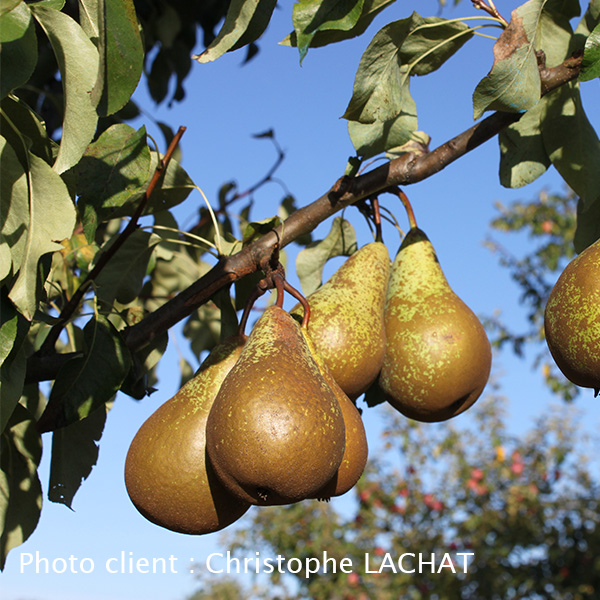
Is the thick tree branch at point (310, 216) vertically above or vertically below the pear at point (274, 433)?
above

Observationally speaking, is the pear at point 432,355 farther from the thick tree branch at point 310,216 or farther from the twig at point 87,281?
the twig at point 87,281

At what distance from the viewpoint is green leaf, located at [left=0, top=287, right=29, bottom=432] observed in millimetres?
1088

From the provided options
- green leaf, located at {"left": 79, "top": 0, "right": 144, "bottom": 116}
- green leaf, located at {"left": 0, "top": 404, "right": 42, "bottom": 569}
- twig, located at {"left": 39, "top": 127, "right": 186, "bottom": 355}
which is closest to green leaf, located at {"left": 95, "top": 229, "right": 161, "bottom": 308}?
twig, located at {"left": 39, "top": 127, "right": 186, "bottom": 355}

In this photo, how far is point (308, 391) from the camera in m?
1.09

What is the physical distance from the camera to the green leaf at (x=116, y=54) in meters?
1.00

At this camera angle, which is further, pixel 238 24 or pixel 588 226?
pixel 588 226

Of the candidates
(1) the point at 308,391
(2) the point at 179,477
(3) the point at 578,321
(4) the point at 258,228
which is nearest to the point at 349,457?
(1) the point at 308,391

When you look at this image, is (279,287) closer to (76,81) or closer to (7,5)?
(76,81)

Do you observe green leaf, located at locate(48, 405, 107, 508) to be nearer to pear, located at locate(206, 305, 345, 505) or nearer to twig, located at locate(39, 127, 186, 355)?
twig, located at locate(39, 127, 186, 355)

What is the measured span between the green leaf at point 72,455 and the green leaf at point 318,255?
0.64 meters

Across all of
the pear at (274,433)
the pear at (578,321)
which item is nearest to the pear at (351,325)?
the pear at (274,433)

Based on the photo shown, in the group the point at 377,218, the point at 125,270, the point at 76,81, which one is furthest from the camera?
the point at 125,270

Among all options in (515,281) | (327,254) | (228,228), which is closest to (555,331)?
(327,254)

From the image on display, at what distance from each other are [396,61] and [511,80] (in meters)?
0.26
